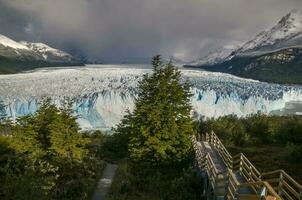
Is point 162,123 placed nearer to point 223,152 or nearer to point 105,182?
point 105,182

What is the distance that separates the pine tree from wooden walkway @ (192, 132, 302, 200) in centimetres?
94

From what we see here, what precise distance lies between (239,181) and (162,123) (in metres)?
8.26

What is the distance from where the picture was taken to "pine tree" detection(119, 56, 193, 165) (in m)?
20.5

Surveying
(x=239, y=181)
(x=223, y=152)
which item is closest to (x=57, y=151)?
(x=223, y=152)

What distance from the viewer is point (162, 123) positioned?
20.8 metres

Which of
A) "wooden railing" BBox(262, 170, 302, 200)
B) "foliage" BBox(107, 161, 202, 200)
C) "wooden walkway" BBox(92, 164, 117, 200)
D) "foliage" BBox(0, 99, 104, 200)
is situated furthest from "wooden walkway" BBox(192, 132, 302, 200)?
"foliage" BBox(0, 99, 104, 200)

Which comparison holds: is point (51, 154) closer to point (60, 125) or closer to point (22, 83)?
point (60, 125)

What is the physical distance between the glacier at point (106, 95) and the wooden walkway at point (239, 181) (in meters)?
22.9

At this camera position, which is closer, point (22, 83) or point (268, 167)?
point (268, 167)

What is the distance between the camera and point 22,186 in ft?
40.5

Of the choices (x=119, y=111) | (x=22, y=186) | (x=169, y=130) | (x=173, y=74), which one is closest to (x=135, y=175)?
(x=169, y=130)

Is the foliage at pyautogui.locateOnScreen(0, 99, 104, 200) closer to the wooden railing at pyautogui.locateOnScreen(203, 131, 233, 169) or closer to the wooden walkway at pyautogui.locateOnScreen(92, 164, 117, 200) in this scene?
the wooden walkway at pyautogui.locateOnScreen(92, 164, 117, 200)

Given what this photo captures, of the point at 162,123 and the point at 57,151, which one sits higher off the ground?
the point at 162,123

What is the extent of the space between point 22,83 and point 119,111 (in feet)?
37.2
